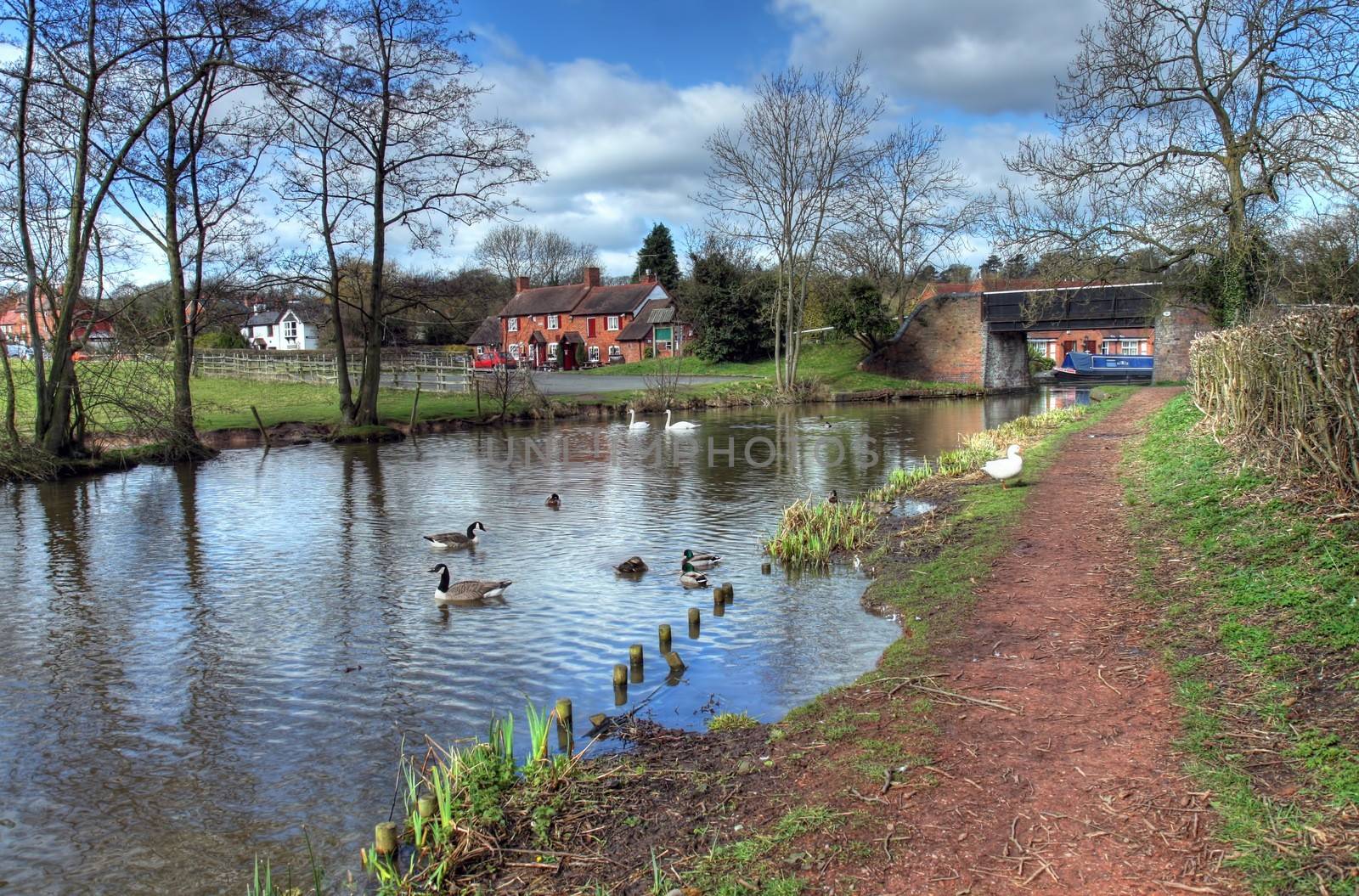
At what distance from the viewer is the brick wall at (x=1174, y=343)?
43250 mm

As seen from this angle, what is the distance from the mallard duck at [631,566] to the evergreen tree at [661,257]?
77.5 m

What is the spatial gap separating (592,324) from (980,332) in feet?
120

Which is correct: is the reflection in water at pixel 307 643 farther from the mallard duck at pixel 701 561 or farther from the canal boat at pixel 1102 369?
the canal boat at pixel 1102 369

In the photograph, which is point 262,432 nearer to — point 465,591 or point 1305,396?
point 465,591

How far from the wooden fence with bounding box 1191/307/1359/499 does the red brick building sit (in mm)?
58785

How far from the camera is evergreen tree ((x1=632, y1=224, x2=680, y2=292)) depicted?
288 feet

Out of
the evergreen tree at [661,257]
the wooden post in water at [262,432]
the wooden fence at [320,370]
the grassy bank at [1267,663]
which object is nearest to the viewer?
the grassy bank at [1267,663]

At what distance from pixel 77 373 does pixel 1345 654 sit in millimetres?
25117

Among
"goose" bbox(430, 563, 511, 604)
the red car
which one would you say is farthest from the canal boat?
"goose" bbox(430, 563, 511, 604)

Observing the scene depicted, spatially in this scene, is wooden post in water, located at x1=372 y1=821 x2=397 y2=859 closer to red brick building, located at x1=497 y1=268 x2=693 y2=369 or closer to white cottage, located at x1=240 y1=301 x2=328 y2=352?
red brick building, located at x1=497 y1=268 x2=693 y2=369

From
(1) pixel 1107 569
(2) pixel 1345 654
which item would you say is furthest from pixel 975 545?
(2) pixel 1345 654

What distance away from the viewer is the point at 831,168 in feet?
140

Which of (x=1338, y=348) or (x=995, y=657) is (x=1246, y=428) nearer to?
(x=1338, y=348)

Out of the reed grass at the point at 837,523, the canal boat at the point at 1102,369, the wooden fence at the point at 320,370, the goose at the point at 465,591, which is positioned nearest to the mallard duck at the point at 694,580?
the reed grass at the point at 837,523
